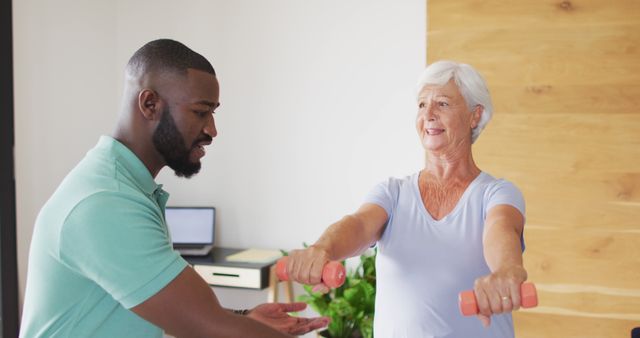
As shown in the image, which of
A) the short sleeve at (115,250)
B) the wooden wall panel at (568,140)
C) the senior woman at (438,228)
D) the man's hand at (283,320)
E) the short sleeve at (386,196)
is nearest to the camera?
the short sleeve at (115,250)

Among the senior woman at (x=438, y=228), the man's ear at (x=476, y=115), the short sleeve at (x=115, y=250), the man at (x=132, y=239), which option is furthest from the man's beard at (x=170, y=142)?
the man's ear at (x=476, y=115)

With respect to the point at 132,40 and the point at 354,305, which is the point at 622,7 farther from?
the point at 132,40

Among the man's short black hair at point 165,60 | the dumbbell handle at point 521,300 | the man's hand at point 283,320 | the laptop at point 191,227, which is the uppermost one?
the man's short black hair at point 165,60

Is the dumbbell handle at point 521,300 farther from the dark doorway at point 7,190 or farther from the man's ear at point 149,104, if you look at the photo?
the dark doorway at point 7,190

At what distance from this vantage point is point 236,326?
3.62 ft

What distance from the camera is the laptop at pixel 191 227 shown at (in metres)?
3.96

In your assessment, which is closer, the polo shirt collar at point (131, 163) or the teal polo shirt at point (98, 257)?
the teal polo shirt at point (98, 257)

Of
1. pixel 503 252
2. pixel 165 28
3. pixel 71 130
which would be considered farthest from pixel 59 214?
pixel 165 28

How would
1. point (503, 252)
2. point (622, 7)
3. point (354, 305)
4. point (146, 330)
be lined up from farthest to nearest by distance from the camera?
point (354, 305) < point (622, 7) < point (503, 252) < point (146, 330)

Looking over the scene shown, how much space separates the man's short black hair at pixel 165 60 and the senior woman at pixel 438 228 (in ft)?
1.45

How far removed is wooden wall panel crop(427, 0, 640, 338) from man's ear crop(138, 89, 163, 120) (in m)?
1.95

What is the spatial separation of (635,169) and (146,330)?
229 cm

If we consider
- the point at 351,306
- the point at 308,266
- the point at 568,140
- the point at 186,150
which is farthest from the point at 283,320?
the point at 351,306

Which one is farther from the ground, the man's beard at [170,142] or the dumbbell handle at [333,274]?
the man's beard at [170,142]
